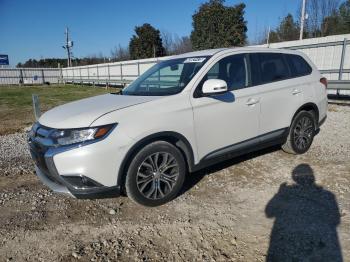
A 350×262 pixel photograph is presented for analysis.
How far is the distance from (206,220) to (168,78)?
1.94 metres

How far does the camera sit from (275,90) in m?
4.57

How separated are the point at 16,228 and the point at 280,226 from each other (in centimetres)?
280

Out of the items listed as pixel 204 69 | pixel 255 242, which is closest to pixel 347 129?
pixel 204 69

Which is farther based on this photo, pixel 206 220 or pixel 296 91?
pixel 296 91

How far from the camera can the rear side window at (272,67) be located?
4559 millimetres

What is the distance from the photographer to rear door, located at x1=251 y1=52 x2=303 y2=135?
4.46 metres

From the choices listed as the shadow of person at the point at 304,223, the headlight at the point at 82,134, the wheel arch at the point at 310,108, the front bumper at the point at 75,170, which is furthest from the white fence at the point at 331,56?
the front bumper at the point at 75,170

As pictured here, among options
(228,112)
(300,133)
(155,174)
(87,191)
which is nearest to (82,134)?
(87,191)

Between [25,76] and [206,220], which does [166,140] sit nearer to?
[206,220]

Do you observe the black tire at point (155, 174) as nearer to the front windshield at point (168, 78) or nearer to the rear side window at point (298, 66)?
the front windshield at point (168, 78)

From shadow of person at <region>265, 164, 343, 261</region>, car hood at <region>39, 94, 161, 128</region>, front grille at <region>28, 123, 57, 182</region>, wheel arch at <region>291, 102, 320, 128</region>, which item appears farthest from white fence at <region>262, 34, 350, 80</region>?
front grille at <region>28, 123, 57, 182</region>

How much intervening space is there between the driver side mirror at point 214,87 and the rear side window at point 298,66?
1.88 meters

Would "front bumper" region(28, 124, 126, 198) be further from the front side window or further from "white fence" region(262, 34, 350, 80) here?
"white fence" region(262, 34, 350, 80)

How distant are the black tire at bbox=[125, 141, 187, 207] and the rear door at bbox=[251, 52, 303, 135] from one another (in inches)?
60.8
